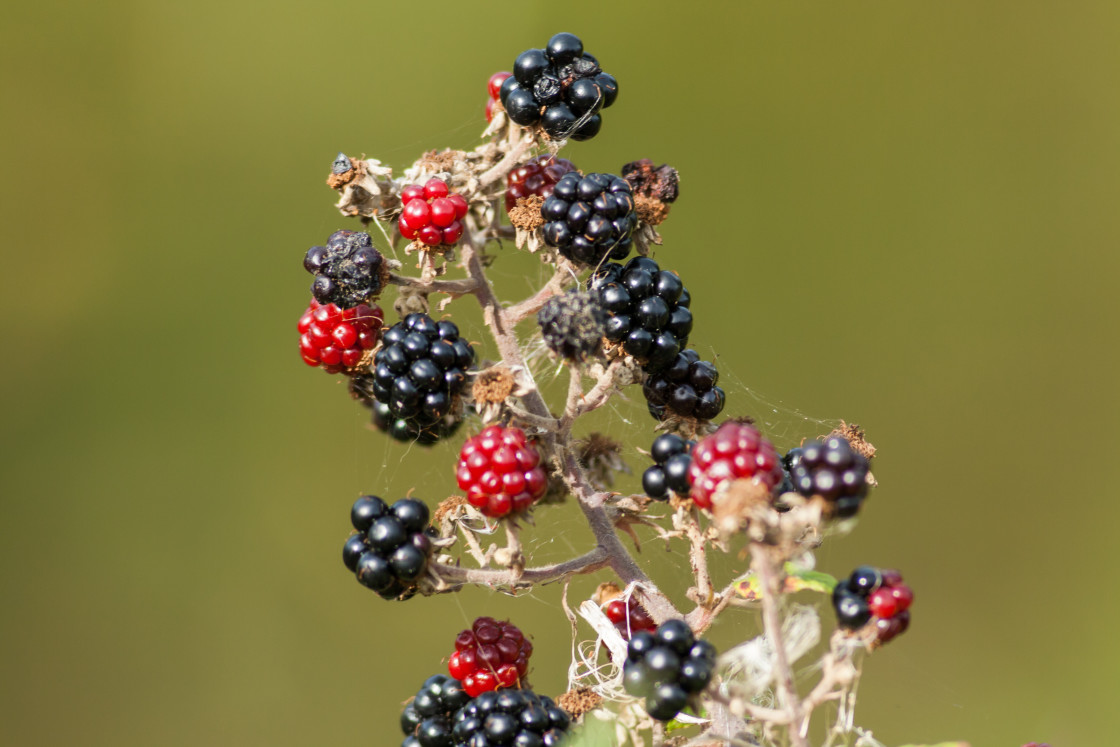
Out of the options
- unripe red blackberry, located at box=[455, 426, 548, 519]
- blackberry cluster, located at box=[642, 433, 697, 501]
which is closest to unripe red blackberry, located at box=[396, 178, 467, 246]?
unripe red blackberry, located at box=[455, 426, 548, 519]

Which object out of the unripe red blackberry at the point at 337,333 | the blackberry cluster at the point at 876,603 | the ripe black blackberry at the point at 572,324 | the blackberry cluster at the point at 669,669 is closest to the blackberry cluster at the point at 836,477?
the blackberry cluster at the point at 876,603

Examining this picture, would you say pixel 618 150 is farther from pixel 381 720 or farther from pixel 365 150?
pixel 381 720

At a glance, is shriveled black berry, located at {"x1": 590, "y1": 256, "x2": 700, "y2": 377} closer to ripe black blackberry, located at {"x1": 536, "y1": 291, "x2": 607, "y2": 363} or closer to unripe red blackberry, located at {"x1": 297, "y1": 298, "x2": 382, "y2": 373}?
ripe black blackberry, located at {"x1": 536, "y1": 291, "x2": 607, "y2": 363}

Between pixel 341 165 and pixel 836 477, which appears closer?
pixel 836 477

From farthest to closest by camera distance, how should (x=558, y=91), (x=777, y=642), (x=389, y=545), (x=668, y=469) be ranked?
(x=558, y=91)
(x=389, y=545)
(x=668, y=469)
(x=777, y=642)

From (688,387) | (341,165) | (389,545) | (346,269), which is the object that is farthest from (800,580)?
(341,165)

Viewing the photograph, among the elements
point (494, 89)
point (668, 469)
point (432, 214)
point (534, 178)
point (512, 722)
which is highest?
point (494, 89)

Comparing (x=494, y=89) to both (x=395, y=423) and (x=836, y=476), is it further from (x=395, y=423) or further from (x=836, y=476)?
(x=836, y=476)
